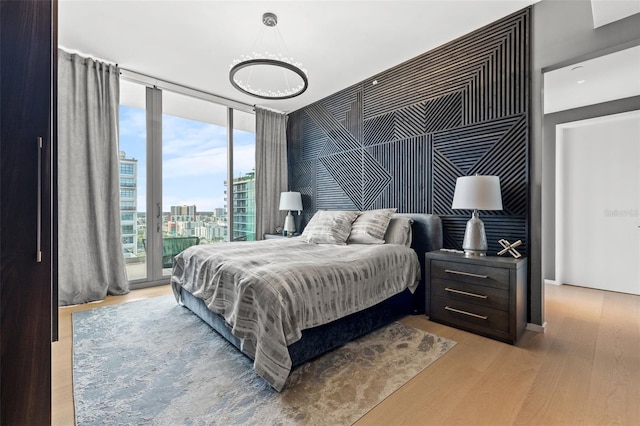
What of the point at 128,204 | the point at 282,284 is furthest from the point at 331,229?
the point at 128,204

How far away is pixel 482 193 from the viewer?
259 cm

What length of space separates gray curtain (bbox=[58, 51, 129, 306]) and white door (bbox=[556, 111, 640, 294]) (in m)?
6.13

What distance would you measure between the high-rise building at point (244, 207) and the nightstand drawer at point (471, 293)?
10.7 ft

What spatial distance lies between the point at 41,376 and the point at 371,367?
1.77 m

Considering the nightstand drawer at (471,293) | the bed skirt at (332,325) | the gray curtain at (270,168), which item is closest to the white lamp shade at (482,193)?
the nightstand drawer at (471,293)

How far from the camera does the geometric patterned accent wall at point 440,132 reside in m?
2.79

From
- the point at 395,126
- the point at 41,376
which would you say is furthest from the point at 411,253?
the point at 41,376

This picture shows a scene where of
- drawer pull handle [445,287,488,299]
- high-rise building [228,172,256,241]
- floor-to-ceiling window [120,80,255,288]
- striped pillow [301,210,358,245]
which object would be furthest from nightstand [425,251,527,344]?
floor-to-ceiling window [120,80,255,288]

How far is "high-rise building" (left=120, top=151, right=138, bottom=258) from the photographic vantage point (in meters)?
3.87

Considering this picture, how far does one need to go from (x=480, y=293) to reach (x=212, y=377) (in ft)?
7.30

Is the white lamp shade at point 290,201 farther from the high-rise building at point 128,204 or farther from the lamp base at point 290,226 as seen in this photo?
the high-rise building at point 128,204

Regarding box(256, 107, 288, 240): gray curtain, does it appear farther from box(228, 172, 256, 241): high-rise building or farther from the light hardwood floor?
the light hardwood floor

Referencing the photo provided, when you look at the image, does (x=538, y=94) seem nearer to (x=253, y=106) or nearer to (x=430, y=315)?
(x=430, y=315)

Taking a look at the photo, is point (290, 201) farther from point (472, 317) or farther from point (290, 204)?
point (472, 317)
